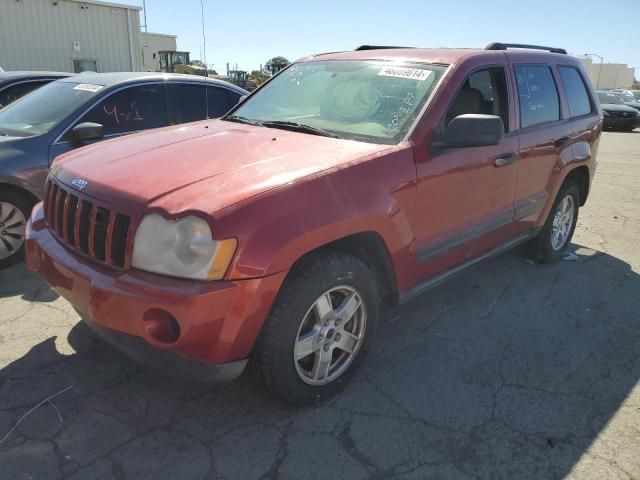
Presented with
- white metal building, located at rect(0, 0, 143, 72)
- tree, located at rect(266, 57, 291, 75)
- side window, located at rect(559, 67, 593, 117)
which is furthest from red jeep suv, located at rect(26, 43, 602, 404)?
white metal building, located at rect(0, 0, 143, 72)

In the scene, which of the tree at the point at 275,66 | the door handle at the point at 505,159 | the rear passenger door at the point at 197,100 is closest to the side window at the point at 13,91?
the rear passenger door at the point at 197,100

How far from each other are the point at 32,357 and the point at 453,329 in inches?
106

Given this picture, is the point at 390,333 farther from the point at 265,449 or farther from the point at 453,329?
the point at 265,449

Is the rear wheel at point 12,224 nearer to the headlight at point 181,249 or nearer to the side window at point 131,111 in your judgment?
the side window at point 131,111

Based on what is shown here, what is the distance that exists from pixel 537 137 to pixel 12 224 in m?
4.33

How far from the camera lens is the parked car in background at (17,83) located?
20.7 feet

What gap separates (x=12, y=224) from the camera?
4.36m

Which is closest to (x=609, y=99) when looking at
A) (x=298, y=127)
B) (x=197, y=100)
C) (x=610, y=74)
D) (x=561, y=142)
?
(x=561, y=142)

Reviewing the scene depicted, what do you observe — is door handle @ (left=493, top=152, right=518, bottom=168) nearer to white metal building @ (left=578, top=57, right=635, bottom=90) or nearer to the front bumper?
the front bumper

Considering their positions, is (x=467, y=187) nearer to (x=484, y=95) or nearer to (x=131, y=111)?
(x=484, y=95)

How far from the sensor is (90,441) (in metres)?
2.40

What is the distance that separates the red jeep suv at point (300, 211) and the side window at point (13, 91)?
3.96 meters

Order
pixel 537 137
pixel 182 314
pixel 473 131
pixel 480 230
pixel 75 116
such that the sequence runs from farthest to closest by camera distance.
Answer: pixel 75 116 < pixel 537 137 < pixel 480 230 < pixel 473 131 < pixel 182 314

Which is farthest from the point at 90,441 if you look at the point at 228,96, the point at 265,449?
the point at 228,96
